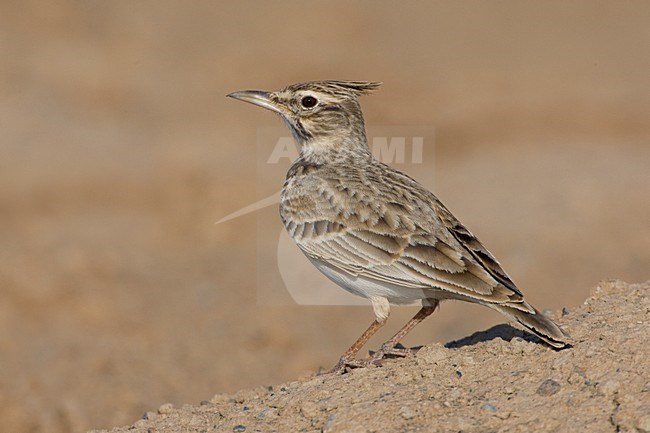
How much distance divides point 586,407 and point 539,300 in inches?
276

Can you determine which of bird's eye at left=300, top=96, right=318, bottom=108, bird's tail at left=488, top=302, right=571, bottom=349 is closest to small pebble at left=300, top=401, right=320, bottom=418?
bird's tail at left=488, top=302, right=571, bottom=349

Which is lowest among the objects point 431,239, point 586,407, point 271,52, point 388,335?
point 388,335

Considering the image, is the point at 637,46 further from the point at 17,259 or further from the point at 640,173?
the point at 17,259

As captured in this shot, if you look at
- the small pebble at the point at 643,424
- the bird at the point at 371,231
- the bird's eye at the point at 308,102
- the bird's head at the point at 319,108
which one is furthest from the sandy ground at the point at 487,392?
the bird's eye at the point at 308,102

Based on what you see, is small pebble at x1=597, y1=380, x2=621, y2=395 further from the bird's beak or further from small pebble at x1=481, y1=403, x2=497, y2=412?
the bird's beak

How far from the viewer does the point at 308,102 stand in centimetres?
775

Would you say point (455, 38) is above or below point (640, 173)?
above

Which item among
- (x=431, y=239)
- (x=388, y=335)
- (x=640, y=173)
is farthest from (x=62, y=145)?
(x=431, y=239)

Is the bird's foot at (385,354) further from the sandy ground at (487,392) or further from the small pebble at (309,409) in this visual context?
the small pebble at (309,409)

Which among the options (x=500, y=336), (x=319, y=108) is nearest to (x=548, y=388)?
(x=500, y=336)

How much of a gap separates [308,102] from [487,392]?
2954 millimetres

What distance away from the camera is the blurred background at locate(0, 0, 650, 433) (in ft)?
38.6

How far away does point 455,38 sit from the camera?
20.2 meters

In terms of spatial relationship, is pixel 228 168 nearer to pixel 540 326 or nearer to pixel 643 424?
pixel 540 326
